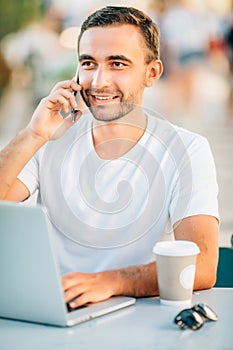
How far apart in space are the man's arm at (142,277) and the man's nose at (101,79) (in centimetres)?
47

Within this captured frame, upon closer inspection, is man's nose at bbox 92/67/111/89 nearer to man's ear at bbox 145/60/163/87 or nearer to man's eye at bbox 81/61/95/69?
man's eye at bbox 81/61/95/69

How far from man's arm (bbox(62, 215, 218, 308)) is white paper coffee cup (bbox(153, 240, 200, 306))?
8cm

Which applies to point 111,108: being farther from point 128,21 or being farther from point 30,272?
point 30,272

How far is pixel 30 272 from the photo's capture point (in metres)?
1.76

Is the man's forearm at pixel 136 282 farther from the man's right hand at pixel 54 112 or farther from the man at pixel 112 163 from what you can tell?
the man's right hand at pixel 54 112

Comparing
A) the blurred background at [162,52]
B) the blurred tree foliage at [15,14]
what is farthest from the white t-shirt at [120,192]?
the blurred tree foliage at [15,14]

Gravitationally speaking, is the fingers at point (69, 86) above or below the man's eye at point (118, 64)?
below

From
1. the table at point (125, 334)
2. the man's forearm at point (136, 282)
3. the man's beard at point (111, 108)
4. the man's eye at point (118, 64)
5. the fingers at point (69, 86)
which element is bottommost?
the table at point (125, 334)

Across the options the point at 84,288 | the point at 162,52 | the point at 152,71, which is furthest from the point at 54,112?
the point at 162,52

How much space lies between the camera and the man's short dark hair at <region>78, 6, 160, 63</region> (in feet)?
8.23

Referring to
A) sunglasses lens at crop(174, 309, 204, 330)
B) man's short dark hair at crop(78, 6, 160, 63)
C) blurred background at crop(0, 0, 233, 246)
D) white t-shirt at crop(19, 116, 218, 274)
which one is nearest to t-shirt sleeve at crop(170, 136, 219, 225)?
white t-shirt at crop(19, 116, 218, 274)

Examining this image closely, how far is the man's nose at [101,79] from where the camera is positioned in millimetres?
2438

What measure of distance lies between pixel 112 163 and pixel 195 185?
29 cm

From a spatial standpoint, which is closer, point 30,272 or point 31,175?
point 30,272
